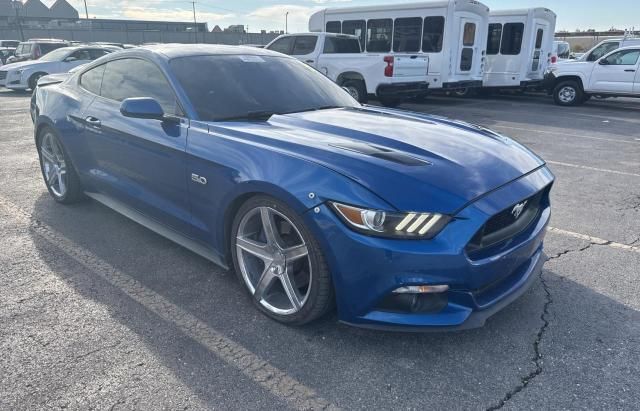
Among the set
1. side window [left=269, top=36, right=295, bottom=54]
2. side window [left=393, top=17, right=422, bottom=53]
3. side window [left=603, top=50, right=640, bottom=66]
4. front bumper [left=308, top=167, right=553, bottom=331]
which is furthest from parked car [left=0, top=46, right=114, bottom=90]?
front bumper [left=308, top=167, right=553, bottom=331]

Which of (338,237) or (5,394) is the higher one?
(338,237)

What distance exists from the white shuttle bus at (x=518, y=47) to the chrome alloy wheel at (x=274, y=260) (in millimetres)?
13600

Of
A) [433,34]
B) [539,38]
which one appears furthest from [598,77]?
[433,34]

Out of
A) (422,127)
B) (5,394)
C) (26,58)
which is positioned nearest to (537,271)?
(422,127)

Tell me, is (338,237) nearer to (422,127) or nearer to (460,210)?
(460,210)

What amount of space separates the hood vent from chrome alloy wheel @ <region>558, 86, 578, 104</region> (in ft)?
43.9

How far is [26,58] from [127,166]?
18.4 m

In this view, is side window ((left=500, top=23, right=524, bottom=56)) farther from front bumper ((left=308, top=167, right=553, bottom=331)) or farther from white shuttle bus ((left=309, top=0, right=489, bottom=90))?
front bumper ((left=308, top=167, right=553, bottom=331))

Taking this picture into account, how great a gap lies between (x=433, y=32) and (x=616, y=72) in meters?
5.16

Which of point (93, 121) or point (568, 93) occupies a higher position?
point (93, 121)

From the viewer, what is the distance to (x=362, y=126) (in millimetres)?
3211

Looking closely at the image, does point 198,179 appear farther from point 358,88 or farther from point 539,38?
point 539,38

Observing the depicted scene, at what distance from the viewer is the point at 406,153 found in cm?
273

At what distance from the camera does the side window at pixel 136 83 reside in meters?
3.48
